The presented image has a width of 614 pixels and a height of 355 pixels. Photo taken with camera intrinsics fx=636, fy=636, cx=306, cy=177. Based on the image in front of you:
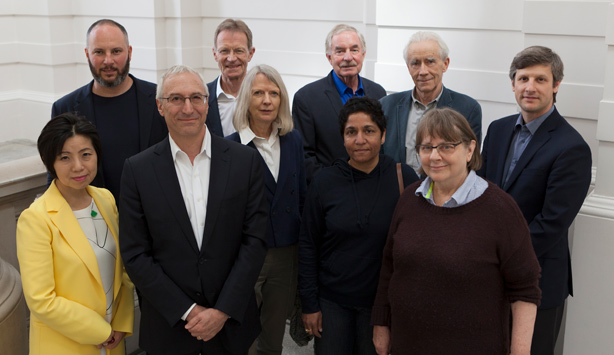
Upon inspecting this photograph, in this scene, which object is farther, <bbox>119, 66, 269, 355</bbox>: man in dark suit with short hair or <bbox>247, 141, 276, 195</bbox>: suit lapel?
<bbox>247, 141, 276, 195</bbox>: suit lapel

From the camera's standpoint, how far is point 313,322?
311 cm

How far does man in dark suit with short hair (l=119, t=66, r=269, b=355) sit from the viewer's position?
2.73 m

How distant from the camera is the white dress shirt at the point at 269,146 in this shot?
10.6ft

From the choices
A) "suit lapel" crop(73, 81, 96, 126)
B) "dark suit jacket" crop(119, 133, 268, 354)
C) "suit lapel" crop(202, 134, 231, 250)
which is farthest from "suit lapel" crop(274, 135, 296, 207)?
"suit lapel" crop(73, 81, 96, 126)

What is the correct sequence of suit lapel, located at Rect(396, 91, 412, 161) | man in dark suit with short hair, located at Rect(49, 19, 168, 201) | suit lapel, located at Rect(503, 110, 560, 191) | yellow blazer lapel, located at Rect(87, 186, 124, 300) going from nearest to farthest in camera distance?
yellow blazer lapel, located at Rect(87, 186, 124, 300), suit lapel, located at Rect(503, 110, 560, 191), man in dark suit with short hair, located at Rect(49, 19, 168, 201), suit lapel, located at Rect(396, 91, 412, 161)

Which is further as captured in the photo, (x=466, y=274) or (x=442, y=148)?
(x=442, y=148)

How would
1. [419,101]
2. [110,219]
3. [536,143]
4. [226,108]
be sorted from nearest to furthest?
[110,219], [536,143], [419,101], [226,108]

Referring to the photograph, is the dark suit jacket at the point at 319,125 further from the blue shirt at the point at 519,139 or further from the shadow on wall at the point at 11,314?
the shadow on wall at the point at 11,314

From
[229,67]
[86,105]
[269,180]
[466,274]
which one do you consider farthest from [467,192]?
[86,105]

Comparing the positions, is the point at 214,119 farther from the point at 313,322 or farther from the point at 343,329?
the point at 343,329

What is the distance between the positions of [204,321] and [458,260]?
1109mm

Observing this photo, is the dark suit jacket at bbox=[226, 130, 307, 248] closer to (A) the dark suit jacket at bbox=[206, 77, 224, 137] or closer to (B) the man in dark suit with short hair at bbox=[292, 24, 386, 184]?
(B) the man in dark suit with short hair at bbox=[292, 24, 386, 184]

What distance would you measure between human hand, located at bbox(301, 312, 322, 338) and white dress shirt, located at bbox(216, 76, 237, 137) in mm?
1242

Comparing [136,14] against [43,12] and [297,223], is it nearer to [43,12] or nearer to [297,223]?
[43,12]
